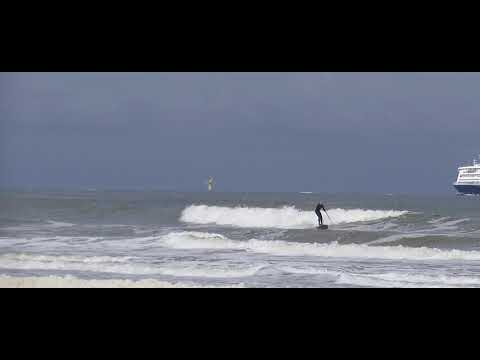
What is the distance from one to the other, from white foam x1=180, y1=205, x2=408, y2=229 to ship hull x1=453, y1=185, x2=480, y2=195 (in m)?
57.7

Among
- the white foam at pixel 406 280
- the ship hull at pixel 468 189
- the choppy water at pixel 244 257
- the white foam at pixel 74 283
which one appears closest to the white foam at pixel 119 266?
the choppy water at pixel 244 257

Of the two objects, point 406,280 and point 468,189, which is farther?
point 468,189

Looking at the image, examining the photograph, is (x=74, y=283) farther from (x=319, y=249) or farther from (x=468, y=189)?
(x=468, y=189)

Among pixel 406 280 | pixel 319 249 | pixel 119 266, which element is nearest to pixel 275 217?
pixel 319 249

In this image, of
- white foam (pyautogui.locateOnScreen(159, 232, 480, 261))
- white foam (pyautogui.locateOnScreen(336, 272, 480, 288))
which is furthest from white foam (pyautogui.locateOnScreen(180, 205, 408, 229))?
white foam (pyautogui.locateOnScreen(336, 272, 480, 288))

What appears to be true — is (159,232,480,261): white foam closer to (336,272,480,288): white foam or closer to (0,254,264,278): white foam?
(336,272,480,288): white foam

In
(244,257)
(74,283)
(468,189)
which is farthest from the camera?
(468,189)

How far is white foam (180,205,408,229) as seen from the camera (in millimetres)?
31797

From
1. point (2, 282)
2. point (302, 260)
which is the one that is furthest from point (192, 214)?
point (2, 282)

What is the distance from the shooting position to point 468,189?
282 ft

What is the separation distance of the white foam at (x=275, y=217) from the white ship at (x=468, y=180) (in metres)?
58.0

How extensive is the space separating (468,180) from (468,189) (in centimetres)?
154

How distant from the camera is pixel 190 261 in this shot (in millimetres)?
13852
